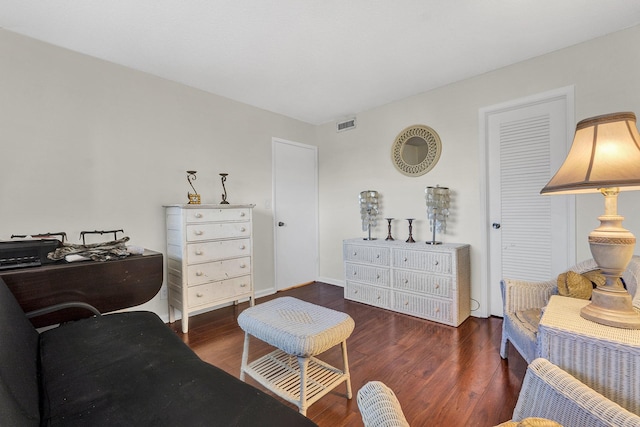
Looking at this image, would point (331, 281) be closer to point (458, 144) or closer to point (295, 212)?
point (295, 212)

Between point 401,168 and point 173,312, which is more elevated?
point 401,168

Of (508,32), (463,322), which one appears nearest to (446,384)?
(463,322)

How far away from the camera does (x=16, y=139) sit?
1.98 metres

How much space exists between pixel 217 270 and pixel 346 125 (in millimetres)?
2448

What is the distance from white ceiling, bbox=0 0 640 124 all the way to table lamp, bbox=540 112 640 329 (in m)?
1.17

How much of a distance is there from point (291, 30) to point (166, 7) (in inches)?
30.9

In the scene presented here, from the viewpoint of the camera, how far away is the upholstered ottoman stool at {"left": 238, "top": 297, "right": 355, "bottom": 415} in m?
1.38

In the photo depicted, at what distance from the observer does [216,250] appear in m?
2.66

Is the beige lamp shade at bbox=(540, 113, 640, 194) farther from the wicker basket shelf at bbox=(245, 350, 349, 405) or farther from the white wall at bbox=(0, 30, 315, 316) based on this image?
the white wall at bbox=(0, 30, 315, 316)

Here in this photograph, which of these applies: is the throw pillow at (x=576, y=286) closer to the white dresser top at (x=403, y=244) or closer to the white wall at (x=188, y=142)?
the white wall at (x=188, y=142)

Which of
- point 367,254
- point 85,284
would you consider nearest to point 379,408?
point 85,284

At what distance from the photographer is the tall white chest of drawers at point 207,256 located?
97.2 inches

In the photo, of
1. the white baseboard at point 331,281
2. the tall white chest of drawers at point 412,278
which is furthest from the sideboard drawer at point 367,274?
the white baseboard at point 331,281

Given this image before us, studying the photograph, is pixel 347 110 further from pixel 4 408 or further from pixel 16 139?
pixel 4 408
